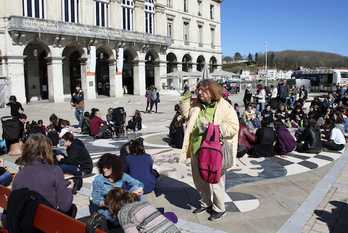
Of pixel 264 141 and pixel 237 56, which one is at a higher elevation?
pixel 237 56

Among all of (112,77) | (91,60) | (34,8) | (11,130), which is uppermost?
(34,8)

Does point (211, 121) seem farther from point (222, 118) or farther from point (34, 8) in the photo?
point (34, 8)

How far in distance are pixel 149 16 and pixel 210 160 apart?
34.5 metres

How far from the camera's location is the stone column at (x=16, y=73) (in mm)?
24500

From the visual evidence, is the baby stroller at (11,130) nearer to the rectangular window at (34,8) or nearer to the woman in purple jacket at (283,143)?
the woman in purple jacket at (283,143)

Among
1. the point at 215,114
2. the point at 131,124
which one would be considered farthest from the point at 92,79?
the point at 215,114

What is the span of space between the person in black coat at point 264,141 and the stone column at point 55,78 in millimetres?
23128

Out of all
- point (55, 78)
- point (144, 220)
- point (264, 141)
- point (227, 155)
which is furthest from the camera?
point (55, 78)

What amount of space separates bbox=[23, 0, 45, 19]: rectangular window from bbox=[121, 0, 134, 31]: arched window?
9.04 m

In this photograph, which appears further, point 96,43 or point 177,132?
point 96,43

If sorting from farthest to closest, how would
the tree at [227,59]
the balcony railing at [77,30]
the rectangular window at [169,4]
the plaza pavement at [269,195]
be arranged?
the tree at [227,59]
the rectangular window at [169,4]
the balcony railing at [77,30]
the plaza pavement at [269,195]

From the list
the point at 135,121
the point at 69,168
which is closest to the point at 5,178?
the point at 69,168

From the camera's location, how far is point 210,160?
161 inches

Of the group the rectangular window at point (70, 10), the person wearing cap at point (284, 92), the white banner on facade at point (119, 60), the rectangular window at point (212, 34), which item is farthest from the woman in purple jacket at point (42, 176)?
the rectangular window at point (212, 34)
